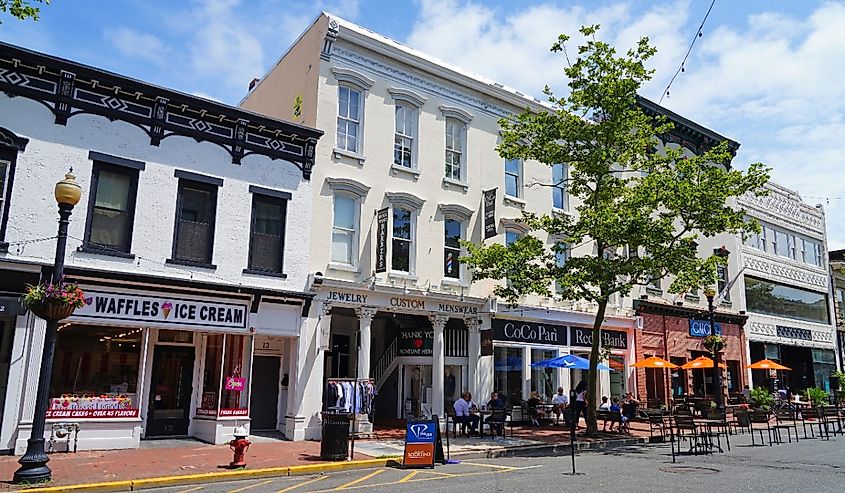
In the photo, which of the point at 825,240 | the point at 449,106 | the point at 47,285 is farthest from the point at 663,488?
the point at 825,240

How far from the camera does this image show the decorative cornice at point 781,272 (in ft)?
113

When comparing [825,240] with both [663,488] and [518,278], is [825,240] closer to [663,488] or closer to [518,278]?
[518,278]

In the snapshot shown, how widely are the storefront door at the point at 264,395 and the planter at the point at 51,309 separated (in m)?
8.47

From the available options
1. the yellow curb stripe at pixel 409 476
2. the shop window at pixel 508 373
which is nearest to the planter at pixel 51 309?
the yellow curb stripe at pixel 409 476

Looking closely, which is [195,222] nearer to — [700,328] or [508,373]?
[508,373]

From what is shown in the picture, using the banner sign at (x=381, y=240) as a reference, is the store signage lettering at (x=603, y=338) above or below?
below

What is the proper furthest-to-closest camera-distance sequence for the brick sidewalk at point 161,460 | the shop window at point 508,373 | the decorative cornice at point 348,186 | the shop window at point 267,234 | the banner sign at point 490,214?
the shop window at point 508,373, the banner sign at point 490,214, the decorative cornice at point 348,186, the shop window at point 267,234, the brick sidewalk at point 161,460

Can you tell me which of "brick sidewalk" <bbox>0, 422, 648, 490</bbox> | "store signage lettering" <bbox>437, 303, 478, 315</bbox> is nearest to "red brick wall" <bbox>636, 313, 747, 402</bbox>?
"store signage lettering" <bbox>437, 303, 478, 315</bbox>

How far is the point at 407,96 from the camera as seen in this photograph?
21891 millimetres

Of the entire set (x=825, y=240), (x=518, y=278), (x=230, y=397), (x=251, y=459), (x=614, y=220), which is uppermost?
(x=825, y=240)

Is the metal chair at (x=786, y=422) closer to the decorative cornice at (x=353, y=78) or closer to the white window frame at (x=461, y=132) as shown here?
the white window frame at (x=461, y=132)

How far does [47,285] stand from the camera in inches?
454

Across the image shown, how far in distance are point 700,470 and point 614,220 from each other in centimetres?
705

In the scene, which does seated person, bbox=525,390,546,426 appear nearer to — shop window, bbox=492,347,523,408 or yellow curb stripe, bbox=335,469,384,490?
shop window, bbox=492,347,523,408
